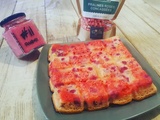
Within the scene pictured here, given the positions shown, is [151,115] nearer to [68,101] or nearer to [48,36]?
[68,101]

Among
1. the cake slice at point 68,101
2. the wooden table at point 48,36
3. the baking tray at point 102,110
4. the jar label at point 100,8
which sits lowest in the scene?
the wooden table at point 48,36

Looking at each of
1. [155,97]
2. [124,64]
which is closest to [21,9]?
[124,64]

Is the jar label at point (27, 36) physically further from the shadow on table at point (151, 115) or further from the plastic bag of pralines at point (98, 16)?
the shadow on table at point (151, 115)

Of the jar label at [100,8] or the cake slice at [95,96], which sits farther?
the jar label at [100,8]

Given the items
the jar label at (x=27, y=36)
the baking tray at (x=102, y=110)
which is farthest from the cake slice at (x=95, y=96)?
the jar label at (x=27, y=36)

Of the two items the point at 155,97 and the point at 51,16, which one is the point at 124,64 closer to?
the point at 155,97

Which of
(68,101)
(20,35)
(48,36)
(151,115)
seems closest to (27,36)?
(20,35)

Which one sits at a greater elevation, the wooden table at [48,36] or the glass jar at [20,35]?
the glass jar at [20,35]
